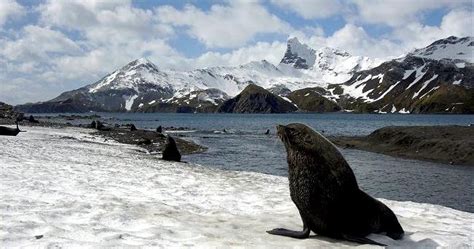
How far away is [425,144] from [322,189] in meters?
45.0

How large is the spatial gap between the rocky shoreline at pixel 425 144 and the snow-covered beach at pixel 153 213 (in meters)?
29.9

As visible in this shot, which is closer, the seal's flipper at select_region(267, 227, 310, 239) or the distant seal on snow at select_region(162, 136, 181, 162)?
the seal's flipper at select_region(267, 227, 310, 239)

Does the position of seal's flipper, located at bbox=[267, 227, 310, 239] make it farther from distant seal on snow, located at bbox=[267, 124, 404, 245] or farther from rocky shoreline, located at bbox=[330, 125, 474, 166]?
rocky shoreline, located at bbox=[330, 125, 474, 166]

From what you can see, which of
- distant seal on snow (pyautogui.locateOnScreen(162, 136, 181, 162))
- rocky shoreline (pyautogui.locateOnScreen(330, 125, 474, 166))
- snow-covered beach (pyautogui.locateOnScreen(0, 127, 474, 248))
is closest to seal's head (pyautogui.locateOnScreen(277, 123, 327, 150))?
snow-covered beach (pyautogui.locateOnScreen(0, 127, 474, 248))

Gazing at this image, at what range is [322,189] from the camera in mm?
11328

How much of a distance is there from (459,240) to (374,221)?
6.74 feet

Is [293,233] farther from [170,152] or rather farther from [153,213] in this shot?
[170,152]

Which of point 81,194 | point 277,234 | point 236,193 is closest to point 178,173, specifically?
point 236,193

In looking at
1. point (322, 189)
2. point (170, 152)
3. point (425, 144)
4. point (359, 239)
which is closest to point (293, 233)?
point (322, 189)

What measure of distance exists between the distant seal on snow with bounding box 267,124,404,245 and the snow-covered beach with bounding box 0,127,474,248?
0.40 metres

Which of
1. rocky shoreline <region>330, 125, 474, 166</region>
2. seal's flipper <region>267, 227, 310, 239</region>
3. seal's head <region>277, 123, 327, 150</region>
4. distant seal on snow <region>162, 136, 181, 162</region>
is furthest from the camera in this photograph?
rocky shoreline <region>330, 125, 474, 166</region>

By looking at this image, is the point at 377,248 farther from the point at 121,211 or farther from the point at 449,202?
the point at 449,202

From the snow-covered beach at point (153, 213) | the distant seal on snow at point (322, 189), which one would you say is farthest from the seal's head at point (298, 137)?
the snow-covered beach at point (153, 213)

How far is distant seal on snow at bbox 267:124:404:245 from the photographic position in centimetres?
1134
